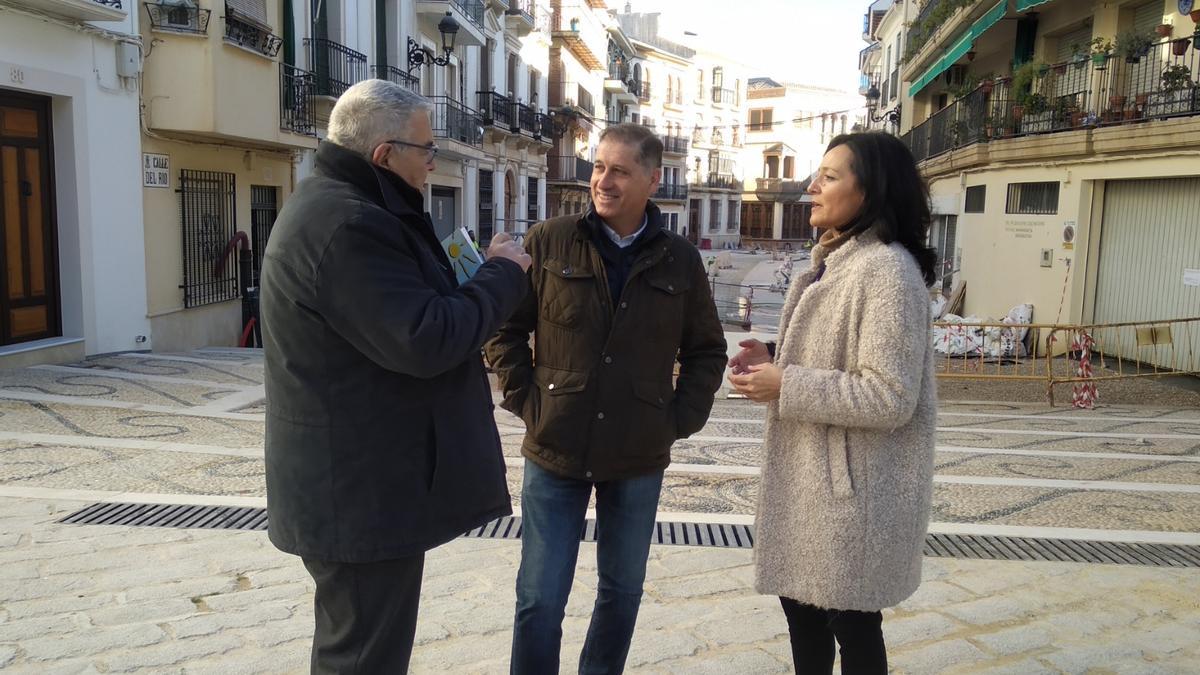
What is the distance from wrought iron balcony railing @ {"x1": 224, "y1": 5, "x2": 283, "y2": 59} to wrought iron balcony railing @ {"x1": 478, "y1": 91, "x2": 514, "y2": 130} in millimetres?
12872

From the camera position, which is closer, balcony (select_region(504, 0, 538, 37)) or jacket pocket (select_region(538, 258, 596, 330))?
jacket pocket (select_region(538, 258, 596, 330))

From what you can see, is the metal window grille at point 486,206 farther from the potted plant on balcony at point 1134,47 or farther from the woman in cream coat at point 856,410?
the woman in cream coat at point 856,410

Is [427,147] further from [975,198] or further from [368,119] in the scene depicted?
[975,198]

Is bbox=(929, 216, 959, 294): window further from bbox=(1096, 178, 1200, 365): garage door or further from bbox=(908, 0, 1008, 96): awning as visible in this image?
bbox=(1096, 178, 1200, 365): garage door

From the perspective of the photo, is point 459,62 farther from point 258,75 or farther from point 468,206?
point 258,75

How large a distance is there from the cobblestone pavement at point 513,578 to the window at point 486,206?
20539mm

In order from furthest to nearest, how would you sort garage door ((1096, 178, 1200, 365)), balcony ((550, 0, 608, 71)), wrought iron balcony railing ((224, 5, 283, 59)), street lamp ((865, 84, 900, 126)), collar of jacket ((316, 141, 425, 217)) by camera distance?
balcony ((550, 0, 608, 71)) → street lamp ((865, 84, 900, 126)) → garage door ((1096, 178, 1200, 365)) → wrought iron balcony railing ((224, 5, 283, 59)) → collar of jacket ((316, 141, 425, 217))

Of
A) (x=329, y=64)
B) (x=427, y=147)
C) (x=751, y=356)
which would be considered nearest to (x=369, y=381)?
(x=427, y=147)

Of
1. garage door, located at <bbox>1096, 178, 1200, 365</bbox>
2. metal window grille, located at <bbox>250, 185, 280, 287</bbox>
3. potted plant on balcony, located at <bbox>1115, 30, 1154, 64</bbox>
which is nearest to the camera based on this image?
garage door, located at <bbox>1096, 178, 1200, 365</bbox>

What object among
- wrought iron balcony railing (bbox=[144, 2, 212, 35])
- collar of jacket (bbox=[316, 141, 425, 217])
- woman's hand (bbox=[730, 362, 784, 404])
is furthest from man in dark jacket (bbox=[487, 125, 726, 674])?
wrought iron balcony railing (bbox=[144, 2, 212, 35])

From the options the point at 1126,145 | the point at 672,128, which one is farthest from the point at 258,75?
the point at 672,128

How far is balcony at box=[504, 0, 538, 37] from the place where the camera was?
27.8 meters

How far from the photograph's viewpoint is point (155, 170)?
37.2 ft

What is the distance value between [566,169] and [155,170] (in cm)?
3110
